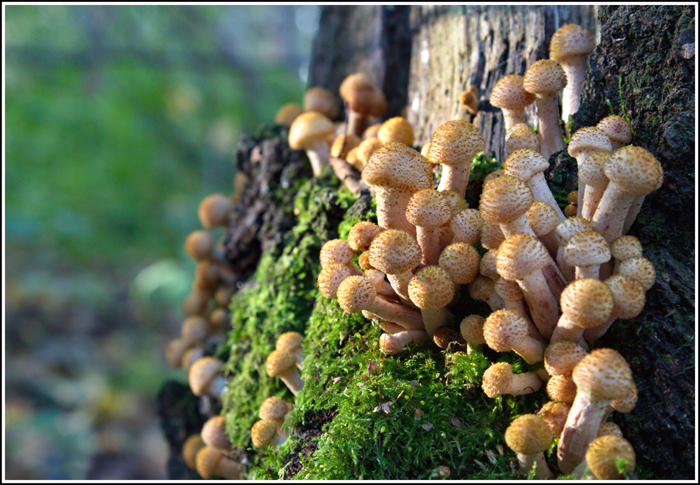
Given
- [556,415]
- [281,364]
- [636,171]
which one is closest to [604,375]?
[556,415]

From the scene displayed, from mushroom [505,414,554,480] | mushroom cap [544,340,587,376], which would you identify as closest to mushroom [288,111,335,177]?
mushroom cap [544,340,587,376]

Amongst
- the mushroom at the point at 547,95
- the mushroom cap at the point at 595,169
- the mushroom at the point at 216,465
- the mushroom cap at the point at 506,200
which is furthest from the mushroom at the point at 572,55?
the mushroom at the point at 216,465

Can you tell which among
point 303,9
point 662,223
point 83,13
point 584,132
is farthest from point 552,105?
point 303,9

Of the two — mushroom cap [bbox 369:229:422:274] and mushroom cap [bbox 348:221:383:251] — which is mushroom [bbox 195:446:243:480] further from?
mushroom cap [bbox 369:229:422:274]

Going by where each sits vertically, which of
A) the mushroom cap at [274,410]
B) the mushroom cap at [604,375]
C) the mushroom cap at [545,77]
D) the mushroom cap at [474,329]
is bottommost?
the mushroom cap at [274,410]

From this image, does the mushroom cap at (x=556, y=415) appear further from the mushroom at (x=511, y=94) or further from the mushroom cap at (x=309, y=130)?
the mushroom cap at (x=309, y=130)

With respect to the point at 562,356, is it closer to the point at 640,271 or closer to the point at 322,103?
the point at 640,271

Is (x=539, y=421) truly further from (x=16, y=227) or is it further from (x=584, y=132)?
(x=16, y=227)
